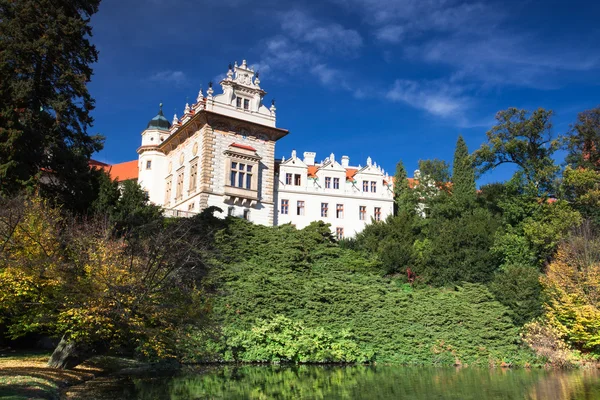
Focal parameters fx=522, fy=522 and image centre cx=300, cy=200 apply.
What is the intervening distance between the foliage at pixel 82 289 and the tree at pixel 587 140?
26.0 m

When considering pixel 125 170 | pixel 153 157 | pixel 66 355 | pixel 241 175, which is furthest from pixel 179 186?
pixel 66 355

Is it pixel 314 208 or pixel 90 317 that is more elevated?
pixel 314 208

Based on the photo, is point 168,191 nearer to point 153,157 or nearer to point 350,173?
point 153,157

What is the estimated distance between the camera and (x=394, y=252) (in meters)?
31.3

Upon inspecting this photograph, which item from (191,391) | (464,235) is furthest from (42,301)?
(464,235)

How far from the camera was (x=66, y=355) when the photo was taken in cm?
1503

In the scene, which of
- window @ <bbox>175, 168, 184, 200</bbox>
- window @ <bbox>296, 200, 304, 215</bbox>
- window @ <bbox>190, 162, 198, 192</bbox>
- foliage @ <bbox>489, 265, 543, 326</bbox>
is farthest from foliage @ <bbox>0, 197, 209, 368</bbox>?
window @ <bbox>296, 200, 304, 215</bbox>

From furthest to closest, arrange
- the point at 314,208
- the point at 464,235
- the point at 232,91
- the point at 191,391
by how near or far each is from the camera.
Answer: the point at 314,208, the point at 232,91, the point at 464,235, the point at 191,391

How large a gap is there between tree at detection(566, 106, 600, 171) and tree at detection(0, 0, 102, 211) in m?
27.1

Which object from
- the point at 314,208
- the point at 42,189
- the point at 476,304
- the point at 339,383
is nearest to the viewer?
the point at 339,383

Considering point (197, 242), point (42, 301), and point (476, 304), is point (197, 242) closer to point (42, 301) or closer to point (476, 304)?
point (42, 301)

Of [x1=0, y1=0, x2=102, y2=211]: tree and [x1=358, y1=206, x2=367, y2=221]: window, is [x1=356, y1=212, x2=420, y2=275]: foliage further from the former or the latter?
[x1=0, y1=0, x2=102, y2=211]: tree

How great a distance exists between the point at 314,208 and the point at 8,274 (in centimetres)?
3095

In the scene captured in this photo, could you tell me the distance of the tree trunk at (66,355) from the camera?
15.0 metres
